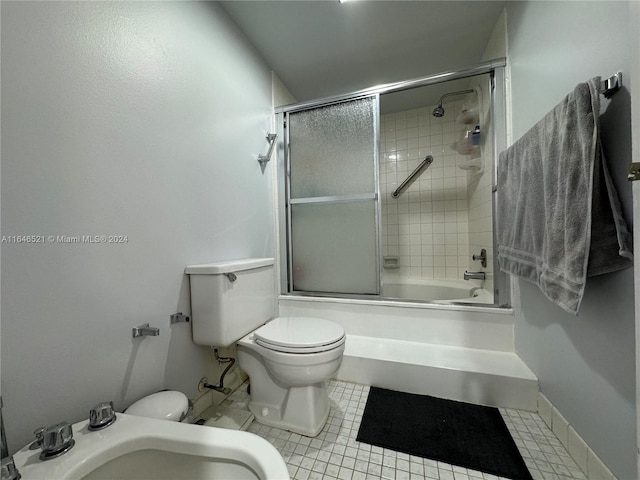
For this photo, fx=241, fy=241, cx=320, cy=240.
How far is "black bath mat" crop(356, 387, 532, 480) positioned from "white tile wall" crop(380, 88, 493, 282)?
4.58 ft

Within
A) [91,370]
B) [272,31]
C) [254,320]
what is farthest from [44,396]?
[272,31]

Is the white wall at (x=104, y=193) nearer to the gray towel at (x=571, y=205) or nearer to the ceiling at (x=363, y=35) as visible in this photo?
the ceiling at (x=363, y=35)

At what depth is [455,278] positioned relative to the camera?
2.36 meters

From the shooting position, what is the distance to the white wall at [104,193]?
1.99 feet

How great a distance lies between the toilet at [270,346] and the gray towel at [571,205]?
→ 32.2 inches

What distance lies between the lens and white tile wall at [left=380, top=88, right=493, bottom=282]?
236 centimetres

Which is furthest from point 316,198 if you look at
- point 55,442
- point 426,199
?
point 55,442

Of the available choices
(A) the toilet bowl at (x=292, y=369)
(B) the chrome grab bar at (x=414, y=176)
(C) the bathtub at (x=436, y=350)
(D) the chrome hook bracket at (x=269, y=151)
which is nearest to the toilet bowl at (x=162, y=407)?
(A) the toilet bowl at (x=292, y=369)

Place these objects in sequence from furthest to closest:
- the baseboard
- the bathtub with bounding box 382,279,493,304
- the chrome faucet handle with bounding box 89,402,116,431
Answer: the bathtub with bounding box 382,279,493,304 → the baseboard → the chrome faucet handle with bounding box 89,402,116,431

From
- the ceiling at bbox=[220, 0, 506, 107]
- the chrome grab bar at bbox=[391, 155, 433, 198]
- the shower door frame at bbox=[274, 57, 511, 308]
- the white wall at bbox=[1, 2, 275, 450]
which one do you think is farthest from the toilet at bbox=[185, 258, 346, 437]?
the chrome grab bar at bbox=[391, 155, 433, 198]

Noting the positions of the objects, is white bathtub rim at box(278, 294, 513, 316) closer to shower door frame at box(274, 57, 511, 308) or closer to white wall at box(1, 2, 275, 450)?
shower door frame at box(274, 57, 511, 308)

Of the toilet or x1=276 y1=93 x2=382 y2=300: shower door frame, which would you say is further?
x1=276 y1=93 x2=382 y2=300: shower door frame

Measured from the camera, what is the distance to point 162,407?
80cm

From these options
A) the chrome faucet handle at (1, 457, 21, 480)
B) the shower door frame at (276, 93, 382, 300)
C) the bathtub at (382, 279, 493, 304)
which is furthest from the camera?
the bathtub at (382, 279, 493, 304)
